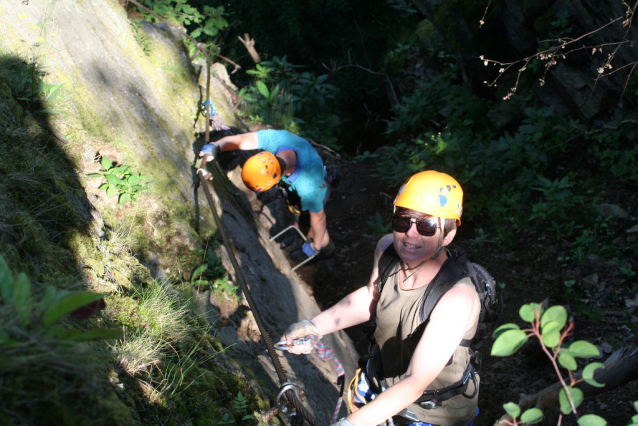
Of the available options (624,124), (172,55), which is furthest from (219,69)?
(624,124)

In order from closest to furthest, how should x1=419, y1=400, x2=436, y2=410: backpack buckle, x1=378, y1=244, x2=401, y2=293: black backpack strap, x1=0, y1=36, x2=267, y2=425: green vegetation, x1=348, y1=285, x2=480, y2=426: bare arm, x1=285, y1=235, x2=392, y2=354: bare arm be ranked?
x1=0, y1=36, x2=267, y2=425: green vegetation
x1=348, y1=285, x2=480, y2=426: bare arm
x1=419, y1=400, x2=436, y2=410: backpack buckle
x1=378, y1=244, x2=401, y2=293: black backpack strap
x1=285, y1=235, x2=392, y2=354: bare arm

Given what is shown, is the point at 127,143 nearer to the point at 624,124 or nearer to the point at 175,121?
the point at 175,121

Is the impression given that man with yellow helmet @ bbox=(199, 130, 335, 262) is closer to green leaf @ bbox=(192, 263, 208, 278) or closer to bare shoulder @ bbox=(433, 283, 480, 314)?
green leaf @ bbox=(192, 263, 208, 278)

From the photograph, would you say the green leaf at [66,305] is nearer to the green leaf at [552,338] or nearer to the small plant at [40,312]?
the small plant at [40,312]

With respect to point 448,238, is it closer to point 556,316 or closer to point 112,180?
point 556,316

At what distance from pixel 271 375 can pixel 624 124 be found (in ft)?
19.9

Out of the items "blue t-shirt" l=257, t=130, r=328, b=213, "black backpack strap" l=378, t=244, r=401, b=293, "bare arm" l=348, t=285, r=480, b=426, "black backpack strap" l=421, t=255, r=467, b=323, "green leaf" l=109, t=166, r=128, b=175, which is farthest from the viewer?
"blue t-shirt" l=257, t=130, r=328, b=213

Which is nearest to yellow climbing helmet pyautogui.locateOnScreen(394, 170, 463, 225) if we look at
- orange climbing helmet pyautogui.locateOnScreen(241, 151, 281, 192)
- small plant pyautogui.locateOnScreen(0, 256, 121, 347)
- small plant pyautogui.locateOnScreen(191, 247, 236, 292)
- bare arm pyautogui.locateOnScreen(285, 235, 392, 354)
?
bare arm pyautogui.locateOnScreen(285, 235, 392, 354)

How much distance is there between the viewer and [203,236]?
3.89m

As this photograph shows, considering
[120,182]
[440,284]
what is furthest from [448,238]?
[120,182]

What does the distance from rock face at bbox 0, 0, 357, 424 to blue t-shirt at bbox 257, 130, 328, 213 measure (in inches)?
29.0

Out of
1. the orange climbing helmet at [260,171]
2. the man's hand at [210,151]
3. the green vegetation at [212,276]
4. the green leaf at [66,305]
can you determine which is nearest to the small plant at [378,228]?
the orange climbing helmet at [260,171]

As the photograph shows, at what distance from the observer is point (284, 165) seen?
5188 mm

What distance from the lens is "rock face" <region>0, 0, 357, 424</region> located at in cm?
316
